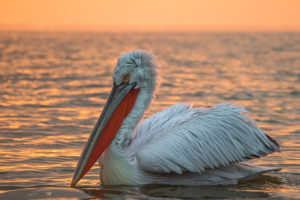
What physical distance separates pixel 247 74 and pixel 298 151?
927 cm

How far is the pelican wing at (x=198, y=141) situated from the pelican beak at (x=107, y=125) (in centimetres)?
28

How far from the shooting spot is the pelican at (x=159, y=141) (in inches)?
200

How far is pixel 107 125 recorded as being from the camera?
5223 millimetres

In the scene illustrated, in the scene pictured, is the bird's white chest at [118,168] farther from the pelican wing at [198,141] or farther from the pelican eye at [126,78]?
the pelican eye at [126,78]

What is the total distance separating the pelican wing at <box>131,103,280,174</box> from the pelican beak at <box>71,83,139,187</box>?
0.90 ft

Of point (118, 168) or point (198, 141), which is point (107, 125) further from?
point (198, 141)

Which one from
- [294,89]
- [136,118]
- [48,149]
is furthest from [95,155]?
[294,89]

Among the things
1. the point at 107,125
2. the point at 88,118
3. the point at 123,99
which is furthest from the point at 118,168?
the point at 88,118

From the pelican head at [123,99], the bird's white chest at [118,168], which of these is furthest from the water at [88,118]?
the pelican head at [123,99]

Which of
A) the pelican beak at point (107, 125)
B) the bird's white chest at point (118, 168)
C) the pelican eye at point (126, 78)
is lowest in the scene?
the bird's white chest at point (118, 168)

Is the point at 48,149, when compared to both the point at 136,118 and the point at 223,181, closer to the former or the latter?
the point at 136,118

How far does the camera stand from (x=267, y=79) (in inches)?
559

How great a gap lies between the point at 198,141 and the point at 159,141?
374 millimetres

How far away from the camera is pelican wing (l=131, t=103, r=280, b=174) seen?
16.4ft
